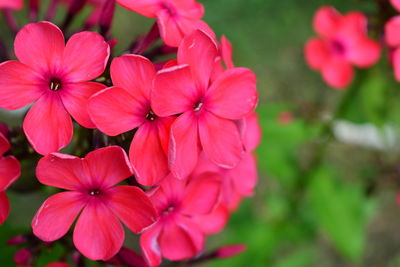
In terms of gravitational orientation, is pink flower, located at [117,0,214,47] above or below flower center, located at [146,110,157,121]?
above

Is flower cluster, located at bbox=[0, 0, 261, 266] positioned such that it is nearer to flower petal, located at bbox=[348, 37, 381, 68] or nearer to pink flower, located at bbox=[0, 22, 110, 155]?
pink flower, located at bbox=[0, 22, 110, 155]

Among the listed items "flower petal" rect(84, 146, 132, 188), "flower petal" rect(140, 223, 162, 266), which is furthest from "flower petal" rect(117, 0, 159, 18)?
"flower petal" rect(140, 223, 162, 266)

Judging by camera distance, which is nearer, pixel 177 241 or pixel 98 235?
pixel 98 235

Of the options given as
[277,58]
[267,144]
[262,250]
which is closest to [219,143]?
[267,144]

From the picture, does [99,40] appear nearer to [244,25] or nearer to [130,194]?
[130,194]

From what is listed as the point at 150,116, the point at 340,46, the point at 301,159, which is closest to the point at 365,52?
the point at 340,46

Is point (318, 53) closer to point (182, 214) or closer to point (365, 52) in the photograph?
point (365, 52)
